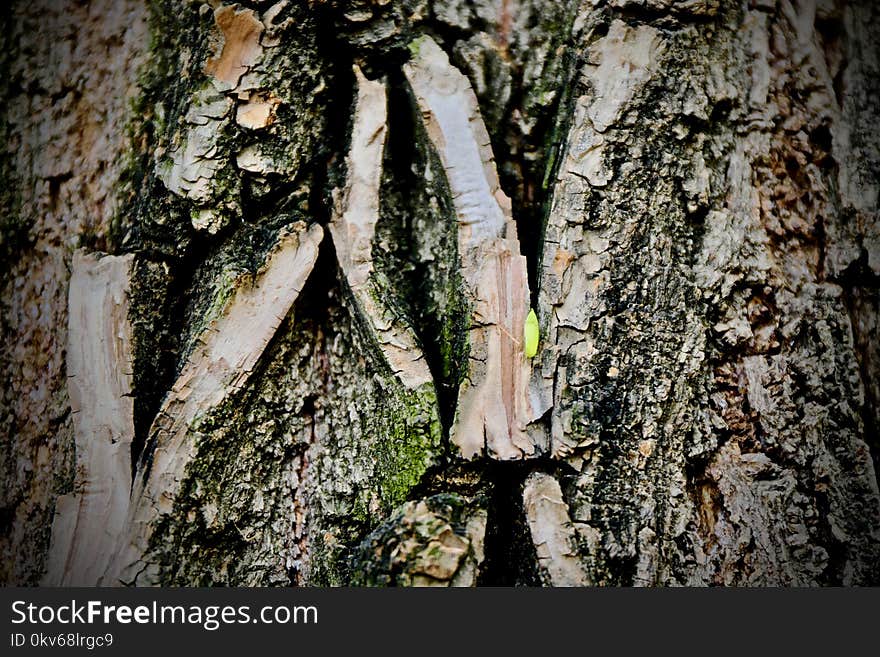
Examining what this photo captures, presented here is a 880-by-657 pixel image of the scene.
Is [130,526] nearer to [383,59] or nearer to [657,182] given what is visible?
[383,59]

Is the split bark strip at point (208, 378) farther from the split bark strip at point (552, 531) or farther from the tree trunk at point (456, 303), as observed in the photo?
the split bark strip at point (552, 531)

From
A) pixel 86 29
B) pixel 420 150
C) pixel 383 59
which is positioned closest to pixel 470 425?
pixel 420 150

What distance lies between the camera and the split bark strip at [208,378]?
99 cm

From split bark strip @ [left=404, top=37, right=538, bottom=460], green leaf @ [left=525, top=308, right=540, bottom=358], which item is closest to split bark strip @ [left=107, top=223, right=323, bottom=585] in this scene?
split bark strip @ [left=404, top=37, right=538, bottom=460]

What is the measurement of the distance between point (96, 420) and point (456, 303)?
1.82 ft

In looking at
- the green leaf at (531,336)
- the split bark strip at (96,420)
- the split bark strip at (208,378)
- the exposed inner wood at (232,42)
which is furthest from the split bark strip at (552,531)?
the exposed inner wood at (232,42)

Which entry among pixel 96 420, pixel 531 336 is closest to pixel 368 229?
pixel 531 336

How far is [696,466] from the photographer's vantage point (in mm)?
1030

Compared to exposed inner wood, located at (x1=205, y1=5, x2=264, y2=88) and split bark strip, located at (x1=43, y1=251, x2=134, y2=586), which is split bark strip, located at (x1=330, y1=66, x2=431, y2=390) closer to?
exposed inner wood, located at (x1=205, y1=5, x2=264, y2=88)

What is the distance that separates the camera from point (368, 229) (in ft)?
3.46

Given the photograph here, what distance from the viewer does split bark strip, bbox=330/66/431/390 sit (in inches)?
40.4

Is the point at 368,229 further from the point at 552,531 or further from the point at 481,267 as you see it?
the point at 552,531

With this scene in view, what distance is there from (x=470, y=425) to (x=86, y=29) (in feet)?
3.04

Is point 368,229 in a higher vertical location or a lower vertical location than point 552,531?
higher
